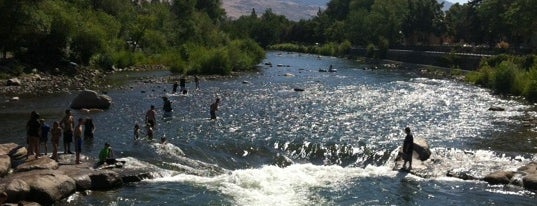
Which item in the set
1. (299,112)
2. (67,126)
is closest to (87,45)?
(299,112)

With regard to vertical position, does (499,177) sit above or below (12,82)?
below

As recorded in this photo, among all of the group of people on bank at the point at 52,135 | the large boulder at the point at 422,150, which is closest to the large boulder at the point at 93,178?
the group of people on bank at the point at 52,135

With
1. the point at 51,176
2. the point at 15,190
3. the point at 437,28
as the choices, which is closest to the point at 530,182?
the point at 51,176

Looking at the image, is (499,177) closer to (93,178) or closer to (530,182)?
(530,182)

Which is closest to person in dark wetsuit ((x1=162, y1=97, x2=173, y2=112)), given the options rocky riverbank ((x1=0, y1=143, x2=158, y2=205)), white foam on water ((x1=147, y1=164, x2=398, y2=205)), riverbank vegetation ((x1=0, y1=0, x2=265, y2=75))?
rocky riverbank ((x1=0, y1=143, x2=158, y2=205))

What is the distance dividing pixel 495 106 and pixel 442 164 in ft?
69.7

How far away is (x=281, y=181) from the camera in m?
25.2

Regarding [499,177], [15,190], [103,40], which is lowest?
[499,177]

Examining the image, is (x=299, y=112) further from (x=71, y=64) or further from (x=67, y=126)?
(x=71, y=64)

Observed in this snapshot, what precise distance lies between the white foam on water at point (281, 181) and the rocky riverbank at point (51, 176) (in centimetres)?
181

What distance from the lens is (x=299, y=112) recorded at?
145ft

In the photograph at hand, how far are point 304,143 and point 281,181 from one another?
286 inches

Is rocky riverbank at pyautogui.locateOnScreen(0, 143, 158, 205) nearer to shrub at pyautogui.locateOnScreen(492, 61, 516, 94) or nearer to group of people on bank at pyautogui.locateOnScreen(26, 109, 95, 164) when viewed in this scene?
group of people on bank at pyautogui.locateOnScreen(26, 109, 95, 164)

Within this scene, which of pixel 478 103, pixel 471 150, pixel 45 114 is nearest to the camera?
pixel 471 150
